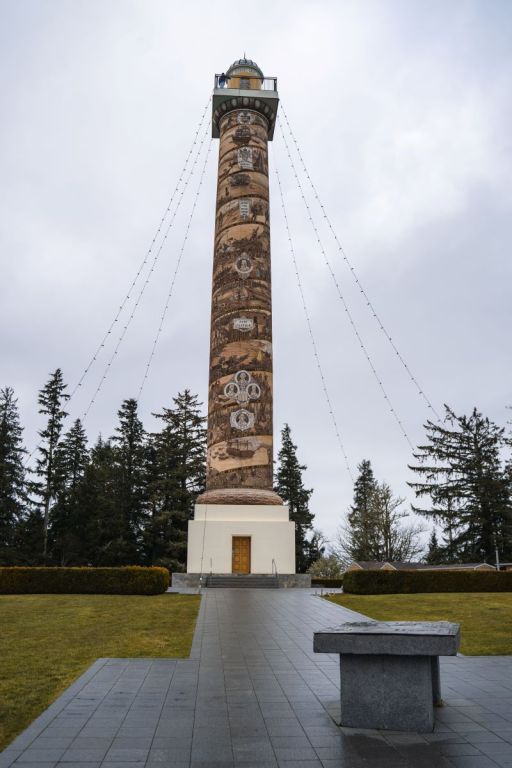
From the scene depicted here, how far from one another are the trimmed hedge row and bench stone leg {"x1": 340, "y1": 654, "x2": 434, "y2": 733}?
45.2 ft

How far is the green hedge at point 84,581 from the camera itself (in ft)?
58.6

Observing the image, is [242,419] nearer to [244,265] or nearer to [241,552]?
[241,552]

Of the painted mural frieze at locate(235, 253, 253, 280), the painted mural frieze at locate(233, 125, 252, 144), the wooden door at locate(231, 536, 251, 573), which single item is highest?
the painted mural frieze at locate(233, 125, 252, 144)

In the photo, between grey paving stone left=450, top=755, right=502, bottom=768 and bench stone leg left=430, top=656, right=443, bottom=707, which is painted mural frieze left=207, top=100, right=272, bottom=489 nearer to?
bench stone leg left=430, top=656, right=443, bottom=707

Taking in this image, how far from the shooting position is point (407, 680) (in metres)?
4.79

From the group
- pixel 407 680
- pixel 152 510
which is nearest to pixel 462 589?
pixel 407 680

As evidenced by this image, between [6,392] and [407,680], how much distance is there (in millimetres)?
37650

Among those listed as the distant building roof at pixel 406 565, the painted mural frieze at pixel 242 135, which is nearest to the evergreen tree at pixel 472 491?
the distant building roof at pixel 406 565

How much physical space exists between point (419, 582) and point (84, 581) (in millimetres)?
9732

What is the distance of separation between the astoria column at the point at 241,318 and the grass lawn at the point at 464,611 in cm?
809

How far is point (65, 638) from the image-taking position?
9391mm

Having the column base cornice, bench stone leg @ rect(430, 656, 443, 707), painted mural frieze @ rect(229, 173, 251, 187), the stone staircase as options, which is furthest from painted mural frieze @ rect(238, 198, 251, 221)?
bench stone leg @ rect(430, 656, 443, 707)

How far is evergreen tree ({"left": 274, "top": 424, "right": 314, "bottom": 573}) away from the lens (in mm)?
43000

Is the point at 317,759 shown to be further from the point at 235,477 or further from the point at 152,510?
the point at 152,510
